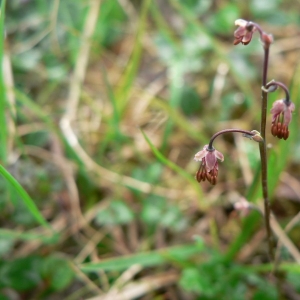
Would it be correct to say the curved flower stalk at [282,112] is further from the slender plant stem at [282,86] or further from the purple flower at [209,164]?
the purple flower at [209,164]

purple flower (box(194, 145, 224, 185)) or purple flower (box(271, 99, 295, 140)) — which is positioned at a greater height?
purple flower (box(271, 99, 295, 140))

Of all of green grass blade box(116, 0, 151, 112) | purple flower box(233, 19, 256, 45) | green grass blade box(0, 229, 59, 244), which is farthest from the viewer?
green grass blade box(116, 0, 151, 112)

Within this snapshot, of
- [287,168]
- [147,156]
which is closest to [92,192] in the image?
[147,156]

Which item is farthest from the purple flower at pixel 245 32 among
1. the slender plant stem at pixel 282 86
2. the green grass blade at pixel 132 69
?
the green grass blade at pixel 132 69

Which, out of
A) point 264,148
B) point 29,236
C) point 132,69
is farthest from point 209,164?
point 132,69

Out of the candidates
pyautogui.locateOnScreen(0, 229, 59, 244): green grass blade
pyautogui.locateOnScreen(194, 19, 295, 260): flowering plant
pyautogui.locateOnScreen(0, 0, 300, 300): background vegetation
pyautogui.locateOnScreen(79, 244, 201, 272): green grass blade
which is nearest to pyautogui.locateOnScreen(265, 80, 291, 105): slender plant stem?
pyautogui.locateOnScreen(194, 19, 295, 260): flowering plant

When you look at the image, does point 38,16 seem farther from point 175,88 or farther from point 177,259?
point 177,259

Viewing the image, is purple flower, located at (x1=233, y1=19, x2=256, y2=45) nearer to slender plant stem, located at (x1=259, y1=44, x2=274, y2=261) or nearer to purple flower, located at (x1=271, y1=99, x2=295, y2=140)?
slender plant stem, located at (x1=259, y1=44, x2=274, y2=261)

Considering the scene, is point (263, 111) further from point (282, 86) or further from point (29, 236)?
point (29, 236)

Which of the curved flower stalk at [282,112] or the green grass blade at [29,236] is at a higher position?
the curved flower stalk at [282,112]
